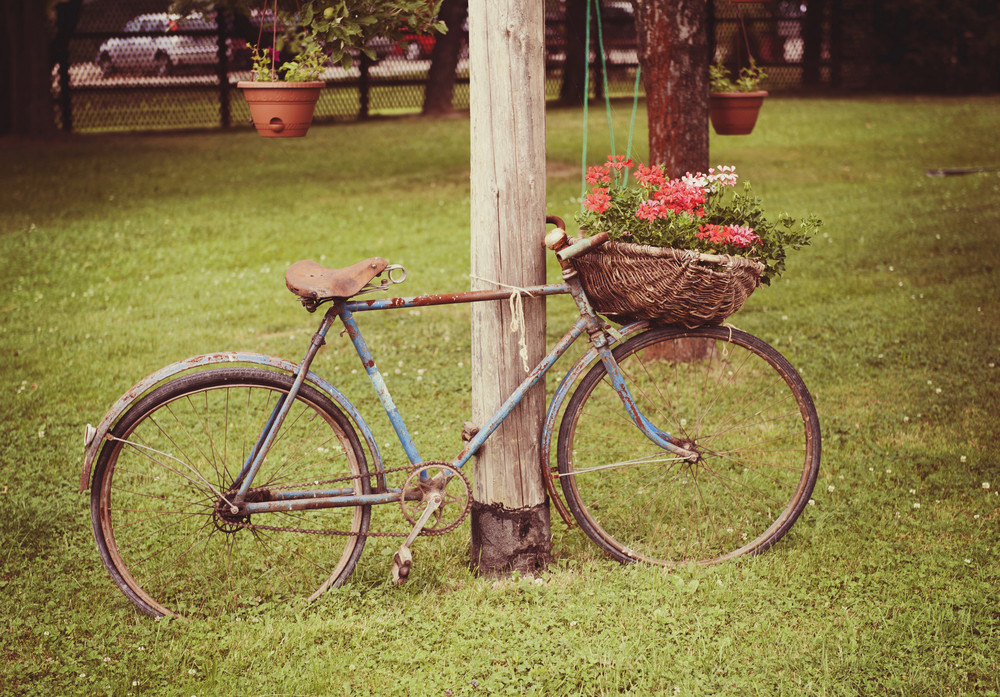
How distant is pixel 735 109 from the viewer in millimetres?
5355

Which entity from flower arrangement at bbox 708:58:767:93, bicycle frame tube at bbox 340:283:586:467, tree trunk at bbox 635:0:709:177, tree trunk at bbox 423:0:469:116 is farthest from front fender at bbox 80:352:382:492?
tree trunk at bbox 423:0:469:116

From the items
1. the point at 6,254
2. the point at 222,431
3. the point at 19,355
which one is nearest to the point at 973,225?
the point at 222,431

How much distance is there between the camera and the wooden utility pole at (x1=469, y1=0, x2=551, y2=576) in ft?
11.4

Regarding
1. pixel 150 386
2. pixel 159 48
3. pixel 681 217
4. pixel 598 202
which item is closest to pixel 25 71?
pixel 159 48

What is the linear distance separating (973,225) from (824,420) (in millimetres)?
5343

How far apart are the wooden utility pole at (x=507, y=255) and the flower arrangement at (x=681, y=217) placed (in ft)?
0.78

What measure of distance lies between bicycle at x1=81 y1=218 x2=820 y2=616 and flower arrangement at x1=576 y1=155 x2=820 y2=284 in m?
0.22

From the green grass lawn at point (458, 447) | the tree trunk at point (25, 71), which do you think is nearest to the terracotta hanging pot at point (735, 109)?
the green grass lawn at point (458, 447)

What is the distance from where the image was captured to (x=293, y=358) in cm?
631

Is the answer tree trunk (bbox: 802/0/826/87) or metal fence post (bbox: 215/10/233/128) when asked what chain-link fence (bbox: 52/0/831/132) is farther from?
tree trunk (bbox: 802/0/826/87)

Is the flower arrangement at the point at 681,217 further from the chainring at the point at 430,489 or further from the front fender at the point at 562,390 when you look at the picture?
the chainring at the point at 430,489

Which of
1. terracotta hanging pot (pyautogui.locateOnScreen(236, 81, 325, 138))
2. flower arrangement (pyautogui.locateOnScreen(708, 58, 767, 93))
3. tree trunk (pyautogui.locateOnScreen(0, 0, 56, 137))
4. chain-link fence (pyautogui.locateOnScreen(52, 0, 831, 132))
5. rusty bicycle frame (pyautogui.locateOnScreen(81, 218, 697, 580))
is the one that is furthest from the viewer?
chain-link fence (pyautogui.locateOnScreen(52, 0, 831, 132))

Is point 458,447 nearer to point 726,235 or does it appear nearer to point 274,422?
point 274,422

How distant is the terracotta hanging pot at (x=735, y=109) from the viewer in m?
5.32
